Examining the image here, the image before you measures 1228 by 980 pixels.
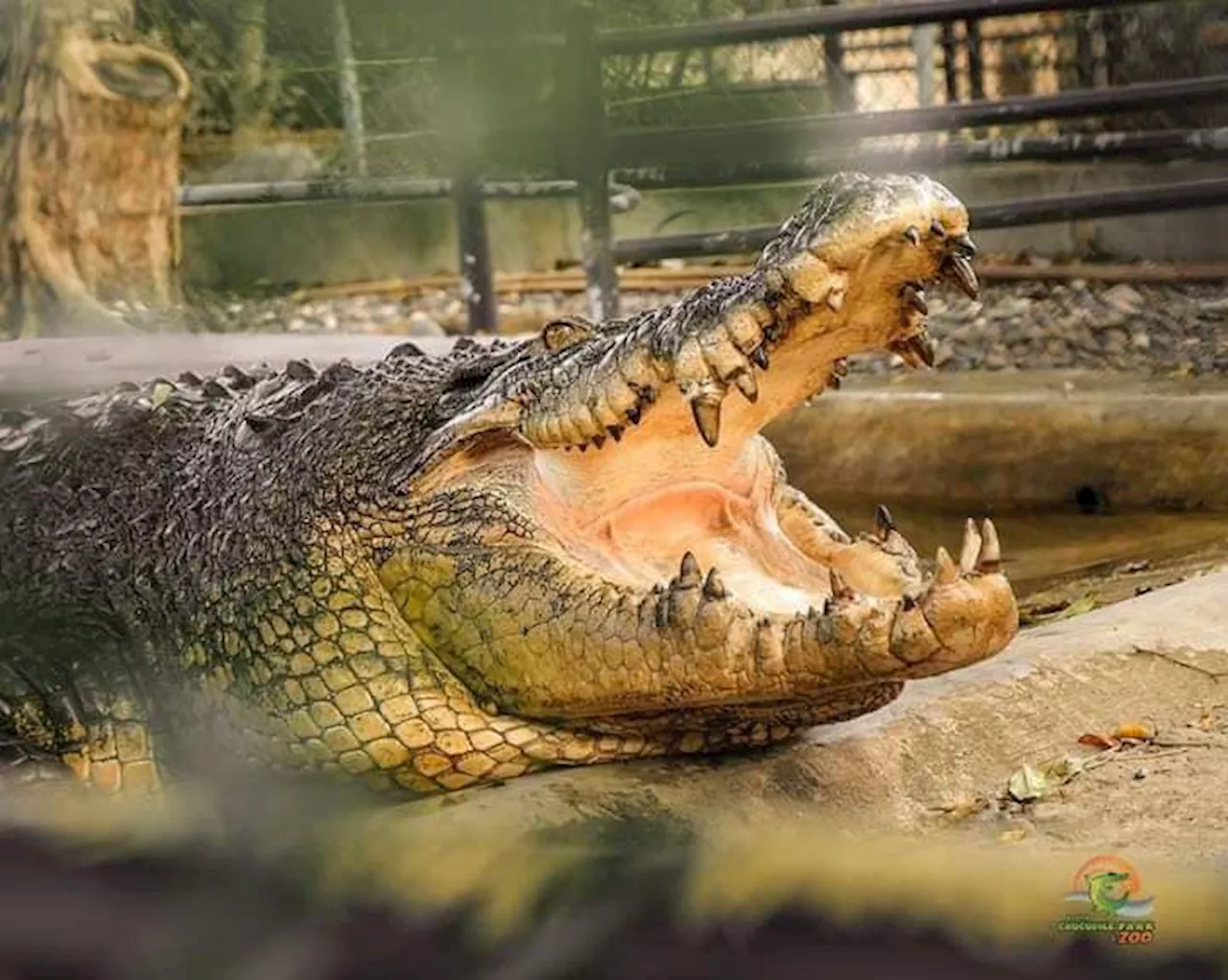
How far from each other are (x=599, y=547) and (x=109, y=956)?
91.0 inches

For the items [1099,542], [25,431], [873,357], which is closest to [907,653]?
[25,431]

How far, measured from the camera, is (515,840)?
230mm

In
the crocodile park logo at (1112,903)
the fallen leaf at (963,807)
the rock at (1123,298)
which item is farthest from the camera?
the rock at (1123,298)

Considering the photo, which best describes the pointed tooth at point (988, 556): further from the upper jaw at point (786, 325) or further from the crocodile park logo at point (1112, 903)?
the crocodile park logo at point (1112, 903)

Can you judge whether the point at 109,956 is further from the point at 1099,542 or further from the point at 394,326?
the point at 394,326

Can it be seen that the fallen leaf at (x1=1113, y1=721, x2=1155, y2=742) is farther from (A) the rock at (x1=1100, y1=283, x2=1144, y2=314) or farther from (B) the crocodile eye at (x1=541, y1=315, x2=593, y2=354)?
(A) the rock at (x1=1100, y1=283, x2=1144, y2=314)

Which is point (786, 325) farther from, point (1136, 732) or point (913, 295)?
point (1136, 732)

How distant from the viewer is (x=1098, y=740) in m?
2.65

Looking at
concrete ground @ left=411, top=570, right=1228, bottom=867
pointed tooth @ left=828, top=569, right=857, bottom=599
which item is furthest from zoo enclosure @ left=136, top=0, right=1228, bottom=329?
concrete ground @ left=411, top=570, right=1228, bottom=867

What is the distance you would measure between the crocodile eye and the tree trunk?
10.6ft

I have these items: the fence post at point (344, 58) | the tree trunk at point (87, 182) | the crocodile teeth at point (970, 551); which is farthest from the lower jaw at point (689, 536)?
the tree trunk at point (87, 182)

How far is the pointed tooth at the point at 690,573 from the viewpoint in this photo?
7.52 ft

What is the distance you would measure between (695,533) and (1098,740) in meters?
0.64

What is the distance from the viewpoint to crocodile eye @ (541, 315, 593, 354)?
8.27 feet
